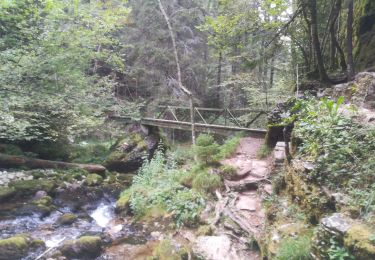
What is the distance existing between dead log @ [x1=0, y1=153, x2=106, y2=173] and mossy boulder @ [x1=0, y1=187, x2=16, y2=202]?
219cm

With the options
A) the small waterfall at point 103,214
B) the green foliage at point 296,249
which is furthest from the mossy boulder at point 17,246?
the green foliage at point 296,249

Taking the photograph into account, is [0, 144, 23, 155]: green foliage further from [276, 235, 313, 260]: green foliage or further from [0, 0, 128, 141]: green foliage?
[276, 235, 313, 260]: green foliage

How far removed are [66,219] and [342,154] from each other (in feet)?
22.4

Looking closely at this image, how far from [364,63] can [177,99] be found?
31.3ft

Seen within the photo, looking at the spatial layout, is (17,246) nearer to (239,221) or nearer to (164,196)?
(164,196)

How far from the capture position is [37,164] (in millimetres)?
11227

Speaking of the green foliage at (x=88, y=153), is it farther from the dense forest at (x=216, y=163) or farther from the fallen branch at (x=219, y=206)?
the fallen branch at (x=219, y=206)

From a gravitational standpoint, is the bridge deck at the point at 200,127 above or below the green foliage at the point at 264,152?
above

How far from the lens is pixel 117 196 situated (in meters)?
10.2

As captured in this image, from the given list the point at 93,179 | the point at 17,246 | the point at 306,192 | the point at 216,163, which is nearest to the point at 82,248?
the point at 17,246

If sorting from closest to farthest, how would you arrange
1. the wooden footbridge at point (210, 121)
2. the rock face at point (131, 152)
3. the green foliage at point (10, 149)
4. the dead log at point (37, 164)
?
the wooden footbridge at point (210, 121) < the dead log at point (37, 164) < the green foliage at point (10, 149) < the rock face at point (131, 152)

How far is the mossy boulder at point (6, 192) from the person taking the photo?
331 inches

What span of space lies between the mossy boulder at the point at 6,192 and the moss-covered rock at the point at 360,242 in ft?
29.4

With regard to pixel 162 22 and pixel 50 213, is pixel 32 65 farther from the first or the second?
pixel 162 22
